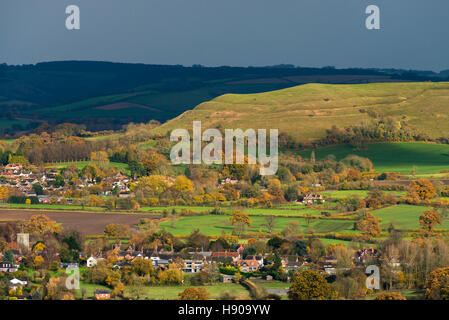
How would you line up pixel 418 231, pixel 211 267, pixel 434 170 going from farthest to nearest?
pixel 434 170 → pixel 418 231 → pixel 211 267

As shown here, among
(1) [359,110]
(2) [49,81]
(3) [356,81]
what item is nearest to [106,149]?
(1) [359,110]

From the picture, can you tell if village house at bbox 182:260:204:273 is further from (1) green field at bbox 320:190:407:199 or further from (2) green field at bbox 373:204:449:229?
(1) green field at bbox 320:190:407:199

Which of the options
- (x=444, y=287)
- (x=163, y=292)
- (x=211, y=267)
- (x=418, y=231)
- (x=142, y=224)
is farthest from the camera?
(x=142, y=224)

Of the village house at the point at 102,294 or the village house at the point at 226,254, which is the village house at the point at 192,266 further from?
the village house at the point at 102,294

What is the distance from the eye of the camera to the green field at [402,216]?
43.9m

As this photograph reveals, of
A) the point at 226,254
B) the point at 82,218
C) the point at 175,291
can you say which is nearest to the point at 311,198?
the point at 82,218

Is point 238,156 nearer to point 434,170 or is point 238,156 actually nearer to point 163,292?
point 434,170

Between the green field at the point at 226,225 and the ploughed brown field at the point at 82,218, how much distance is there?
263 cm

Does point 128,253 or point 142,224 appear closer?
point 128,253

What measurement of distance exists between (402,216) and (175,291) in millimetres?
18980

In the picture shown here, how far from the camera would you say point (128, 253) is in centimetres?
3828

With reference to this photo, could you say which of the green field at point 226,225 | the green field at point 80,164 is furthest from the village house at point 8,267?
the green field at point 80,164

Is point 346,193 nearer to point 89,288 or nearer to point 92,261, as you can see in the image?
point 92,261

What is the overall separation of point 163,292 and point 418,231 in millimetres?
15653
